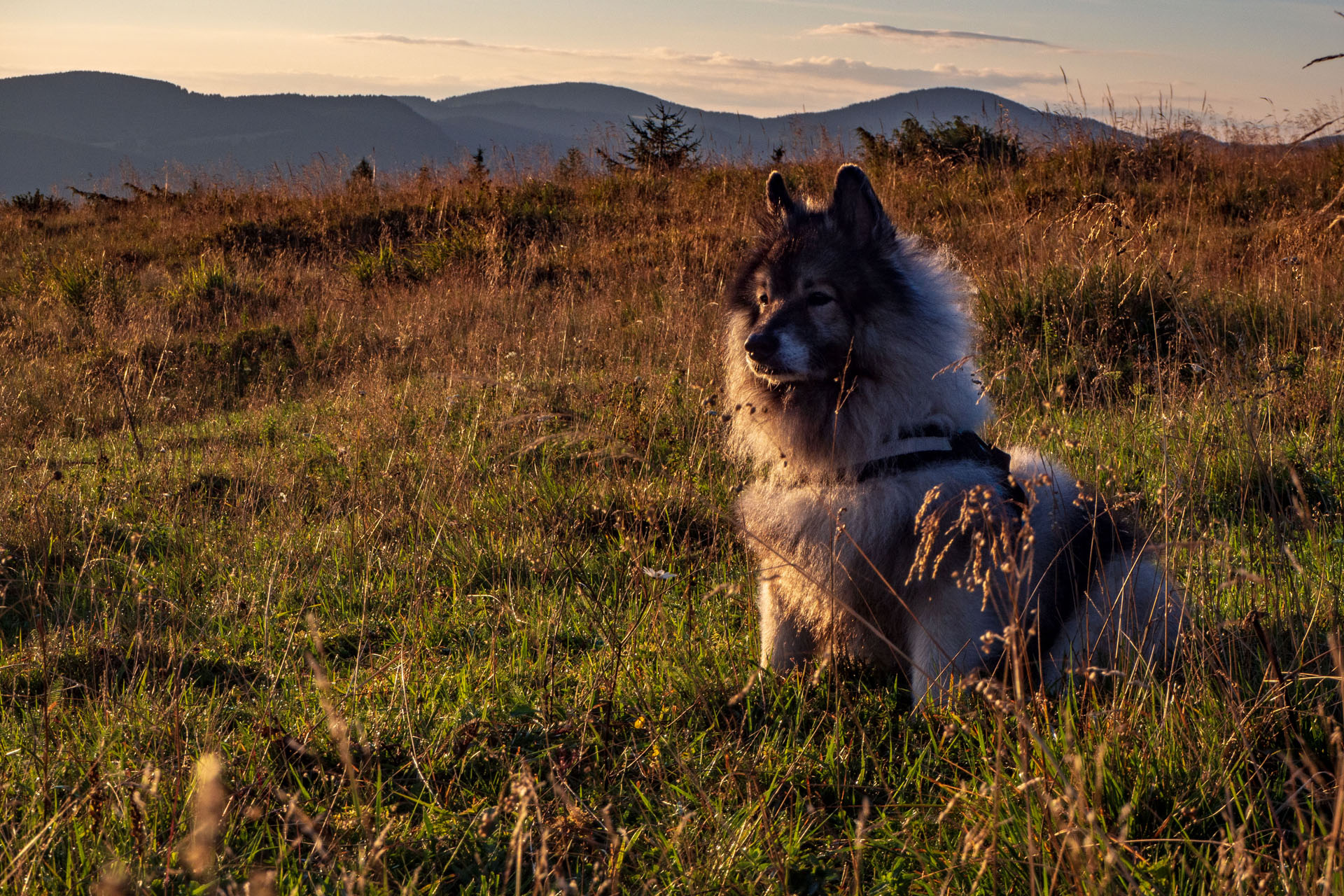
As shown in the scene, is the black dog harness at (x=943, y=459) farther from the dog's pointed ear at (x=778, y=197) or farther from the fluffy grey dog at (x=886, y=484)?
the dog's pointed ear at (x=778, y=197)

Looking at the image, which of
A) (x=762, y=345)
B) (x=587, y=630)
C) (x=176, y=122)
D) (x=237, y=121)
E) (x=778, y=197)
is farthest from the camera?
(x=237, y=121)

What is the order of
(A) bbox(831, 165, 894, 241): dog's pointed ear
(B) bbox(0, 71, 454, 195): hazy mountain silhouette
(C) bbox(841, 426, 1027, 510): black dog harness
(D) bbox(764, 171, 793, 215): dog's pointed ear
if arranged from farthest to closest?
(B) bbox(0, 71, 454, 195): hazy mountain silhouette
(D) bbox(764, 171, 793, 215): dog's pointed ear
(A) bbox(831, 165, 894, 241): dog's pointed ear
(C) bbox(841, 426, 1027, 510): black dog harness

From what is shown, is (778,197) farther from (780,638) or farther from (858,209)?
(780,638)

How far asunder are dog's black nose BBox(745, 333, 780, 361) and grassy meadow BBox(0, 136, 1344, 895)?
60 centimetres

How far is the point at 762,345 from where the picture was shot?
105 inches

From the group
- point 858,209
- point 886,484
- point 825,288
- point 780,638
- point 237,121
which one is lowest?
point 780,638

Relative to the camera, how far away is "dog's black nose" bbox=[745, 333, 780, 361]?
2.67m

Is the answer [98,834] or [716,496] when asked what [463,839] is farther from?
[716,496]

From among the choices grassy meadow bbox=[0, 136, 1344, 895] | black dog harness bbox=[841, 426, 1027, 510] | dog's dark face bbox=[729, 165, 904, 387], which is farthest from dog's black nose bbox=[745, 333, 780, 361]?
grassy meadow bbox=[0, 136, 1344, 895]

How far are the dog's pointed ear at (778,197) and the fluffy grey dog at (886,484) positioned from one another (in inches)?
0.7

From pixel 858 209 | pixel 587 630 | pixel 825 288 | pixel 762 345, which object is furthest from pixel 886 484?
pixel 587 630

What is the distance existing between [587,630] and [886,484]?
46.7 inches

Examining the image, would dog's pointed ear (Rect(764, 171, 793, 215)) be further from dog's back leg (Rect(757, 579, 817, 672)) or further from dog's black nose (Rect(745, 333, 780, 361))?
dog's back leg (Rect(757, 579, 817, 672))

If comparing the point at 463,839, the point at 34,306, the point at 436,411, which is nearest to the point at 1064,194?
the point at 436,411
